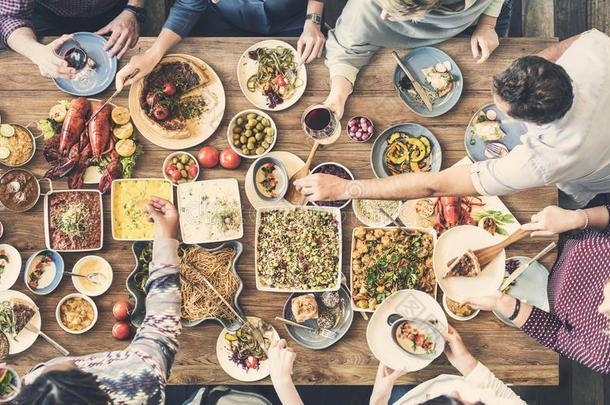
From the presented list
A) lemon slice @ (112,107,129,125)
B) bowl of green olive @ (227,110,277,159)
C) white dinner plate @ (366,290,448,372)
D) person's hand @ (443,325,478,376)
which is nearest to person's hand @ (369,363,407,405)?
white dinner plate @ (366,290,448,372)

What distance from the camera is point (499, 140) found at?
2535 mm

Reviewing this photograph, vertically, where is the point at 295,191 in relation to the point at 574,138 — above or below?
below

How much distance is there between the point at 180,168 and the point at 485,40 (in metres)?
2.14

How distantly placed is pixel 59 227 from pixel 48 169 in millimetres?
404

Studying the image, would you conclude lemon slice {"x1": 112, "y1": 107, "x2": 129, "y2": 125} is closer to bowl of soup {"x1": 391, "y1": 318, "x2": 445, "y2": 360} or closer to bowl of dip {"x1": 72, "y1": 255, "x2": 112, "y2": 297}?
bowl of dip {"x1": 72, "y1": 255, "x2": 112, "y2": 297}

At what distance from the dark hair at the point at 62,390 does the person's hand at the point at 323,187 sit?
4.64ft

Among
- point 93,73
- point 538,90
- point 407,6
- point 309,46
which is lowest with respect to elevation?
point 93,73

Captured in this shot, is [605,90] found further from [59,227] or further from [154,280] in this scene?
[59,227]

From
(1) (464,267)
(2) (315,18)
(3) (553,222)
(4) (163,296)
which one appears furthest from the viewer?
(2) (315,18)

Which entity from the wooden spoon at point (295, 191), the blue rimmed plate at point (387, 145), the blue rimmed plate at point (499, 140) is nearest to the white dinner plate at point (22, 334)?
the wooden spoon at point (295, 191)

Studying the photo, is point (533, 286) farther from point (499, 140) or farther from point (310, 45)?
point (310, 45)

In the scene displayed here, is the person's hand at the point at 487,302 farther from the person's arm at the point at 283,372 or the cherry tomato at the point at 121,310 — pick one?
the cherry tomato at the point at 121,310

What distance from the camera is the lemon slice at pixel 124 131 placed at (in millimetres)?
2541

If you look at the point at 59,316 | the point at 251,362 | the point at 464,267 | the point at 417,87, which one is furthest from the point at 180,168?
the point at 464,267
